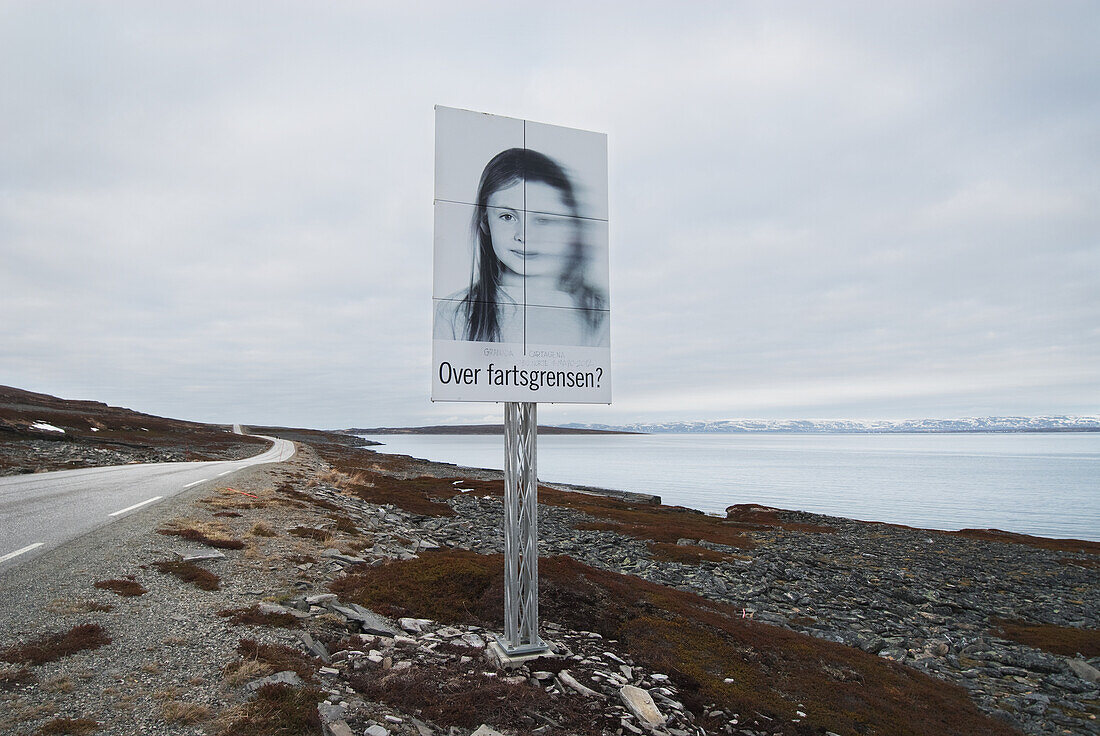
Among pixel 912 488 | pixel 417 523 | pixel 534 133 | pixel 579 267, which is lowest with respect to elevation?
pixel 912 488

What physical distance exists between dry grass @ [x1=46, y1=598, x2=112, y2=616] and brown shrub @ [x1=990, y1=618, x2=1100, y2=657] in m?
21.3

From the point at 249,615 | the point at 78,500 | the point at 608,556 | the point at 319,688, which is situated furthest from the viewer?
the point at 608,556

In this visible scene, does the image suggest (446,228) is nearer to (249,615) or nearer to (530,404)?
(530,404)

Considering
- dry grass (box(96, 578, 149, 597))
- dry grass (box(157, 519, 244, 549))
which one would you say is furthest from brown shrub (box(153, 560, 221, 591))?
dry grass (box(157, 519, 244, 549))

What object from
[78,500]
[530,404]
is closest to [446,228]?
[530,404]

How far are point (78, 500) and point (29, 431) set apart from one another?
34876 mm

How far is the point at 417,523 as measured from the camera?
2523 cm

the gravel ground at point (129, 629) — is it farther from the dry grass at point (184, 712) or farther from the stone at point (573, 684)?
the stone at point (573, 684)

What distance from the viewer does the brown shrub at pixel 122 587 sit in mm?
8641

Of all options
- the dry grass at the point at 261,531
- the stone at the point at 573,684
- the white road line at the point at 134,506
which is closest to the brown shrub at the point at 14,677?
the stone at the point at 573,684

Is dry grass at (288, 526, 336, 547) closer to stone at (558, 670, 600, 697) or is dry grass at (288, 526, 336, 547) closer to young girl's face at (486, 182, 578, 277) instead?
stone at (558, 670, 600, 697)

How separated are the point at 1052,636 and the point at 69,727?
22.2 m

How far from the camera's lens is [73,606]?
306 inches

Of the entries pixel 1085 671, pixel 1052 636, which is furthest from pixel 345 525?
pixel 1052 636
